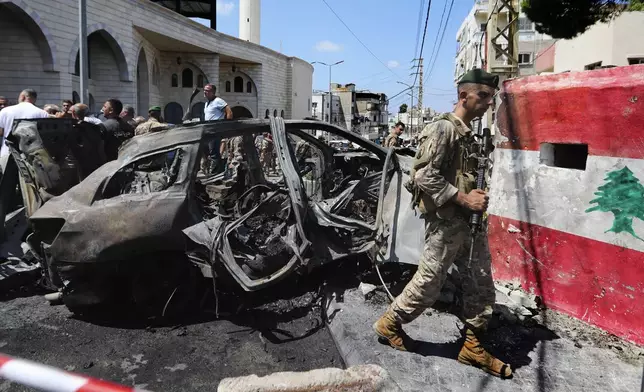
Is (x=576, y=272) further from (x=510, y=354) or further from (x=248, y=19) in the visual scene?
(x=248, y=19)

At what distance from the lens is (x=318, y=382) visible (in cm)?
243

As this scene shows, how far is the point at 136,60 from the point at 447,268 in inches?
908

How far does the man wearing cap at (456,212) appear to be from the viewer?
2.72 m

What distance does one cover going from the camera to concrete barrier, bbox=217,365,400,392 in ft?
7.75

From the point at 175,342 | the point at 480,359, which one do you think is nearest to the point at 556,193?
the point at 480,359

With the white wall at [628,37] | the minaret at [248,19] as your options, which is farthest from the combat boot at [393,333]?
the minaret at [248,19]

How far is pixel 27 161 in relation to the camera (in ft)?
13.6

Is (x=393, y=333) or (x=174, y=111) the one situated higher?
(x=174, y=111)

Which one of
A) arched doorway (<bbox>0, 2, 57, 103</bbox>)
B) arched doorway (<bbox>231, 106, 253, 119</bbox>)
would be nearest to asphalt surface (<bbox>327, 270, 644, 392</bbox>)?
arched doorway (<bbox>0, 2, 57, 103</bbox>)

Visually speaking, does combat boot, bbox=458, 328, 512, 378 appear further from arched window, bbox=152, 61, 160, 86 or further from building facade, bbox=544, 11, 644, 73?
arched window, bbox=152, 61, 160, 86

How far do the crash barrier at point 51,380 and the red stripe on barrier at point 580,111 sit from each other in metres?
3.04

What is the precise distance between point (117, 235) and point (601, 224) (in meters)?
3.24

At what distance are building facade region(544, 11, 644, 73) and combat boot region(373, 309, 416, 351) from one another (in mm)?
19775

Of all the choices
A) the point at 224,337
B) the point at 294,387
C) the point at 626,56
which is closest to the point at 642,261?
the point at 294,387
